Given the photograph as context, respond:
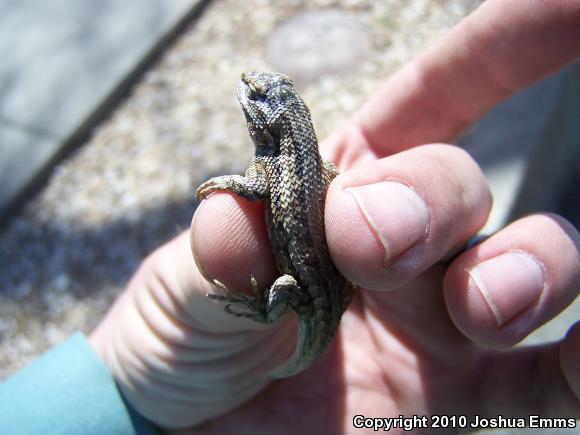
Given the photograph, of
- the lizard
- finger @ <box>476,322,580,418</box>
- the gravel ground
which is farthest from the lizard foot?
the gravel ground

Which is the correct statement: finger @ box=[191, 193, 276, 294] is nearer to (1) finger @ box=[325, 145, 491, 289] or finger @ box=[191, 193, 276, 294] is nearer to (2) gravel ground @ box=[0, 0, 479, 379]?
(1) finger @ box=[325, 145, 491, 289]

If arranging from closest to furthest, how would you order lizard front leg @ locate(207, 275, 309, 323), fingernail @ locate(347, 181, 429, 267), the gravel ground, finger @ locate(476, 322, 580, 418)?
fingernail @ locate(347, 181, 429, 267) → lizard front leg @ locate(207, 275, 309, 323) → finger @ locate(476, 322, 580, 418) → the gravel ground

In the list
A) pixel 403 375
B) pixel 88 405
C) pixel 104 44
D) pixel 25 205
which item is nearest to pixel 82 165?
pixel 25 205

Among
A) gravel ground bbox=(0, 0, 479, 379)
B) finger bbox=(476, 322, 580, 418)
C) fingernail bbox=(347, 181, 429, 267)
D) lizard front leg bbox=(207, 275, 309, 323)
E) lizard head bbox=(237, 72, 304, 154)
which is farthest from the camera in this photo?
gravel ground bbox=(0, 0, 479, 379)

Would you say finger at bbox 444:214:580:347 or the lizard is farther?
the lizard

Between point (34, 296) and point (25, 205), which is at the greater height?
point (25, 205)

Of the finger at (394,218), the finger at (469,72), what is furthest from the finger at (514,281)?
the finger at (469,72)

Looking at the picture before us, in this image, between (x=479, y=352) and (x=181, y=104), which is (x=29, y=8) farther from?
(x=479, y=352)
